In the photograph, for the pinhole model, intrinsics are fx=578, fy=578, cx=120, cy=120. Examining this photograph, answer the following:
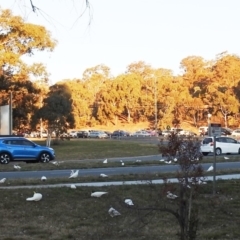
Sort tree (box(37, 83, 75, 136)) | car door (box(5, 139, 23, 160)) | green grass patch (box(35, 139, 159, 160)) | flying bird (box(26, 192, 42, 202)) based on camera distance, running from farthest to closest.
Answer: tree (box(37, 83, 75, 136))
green grass patch (box(35, 139, 159, 160))
car door (box(5, 139, 23, 160))
flying bird (box(26, 192, 42, 202))

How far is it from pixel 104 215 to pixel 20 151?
64.9 feet

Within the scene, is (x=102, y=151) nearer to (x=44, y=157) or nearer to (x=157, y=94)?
(x=44, y=157)

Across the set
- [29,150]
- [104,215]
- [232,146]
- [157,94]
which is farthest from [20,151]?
[157,94]

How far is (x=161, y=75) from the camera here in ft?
362

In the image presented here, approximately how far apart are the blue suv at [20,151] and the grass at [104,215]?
16416 millimetres

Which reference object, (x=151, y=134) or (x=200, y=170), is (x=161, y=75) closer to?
(x=151, y=134)

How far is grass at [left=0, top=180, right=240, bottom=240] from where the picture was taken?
10.3 m

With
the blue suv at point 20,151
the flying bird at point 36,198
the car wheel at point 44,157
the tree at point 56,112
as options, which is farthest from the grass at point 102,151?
the flying bird at point 36,198

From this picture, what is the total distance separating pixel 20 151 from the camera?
31.0 metres

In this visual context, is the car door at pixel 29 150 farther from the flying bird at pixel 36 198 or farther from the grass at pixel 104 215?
the flying bird at pixel 36 198

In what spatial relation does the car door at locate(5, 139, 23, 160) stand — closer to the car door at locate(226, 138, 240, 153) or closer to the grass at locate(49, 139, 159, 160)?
the grass at locate(49, 139, 159, 160)

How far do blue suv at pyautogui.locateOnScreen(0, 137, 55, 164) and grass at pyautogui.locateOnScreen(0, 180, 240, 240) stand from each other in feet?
53.9

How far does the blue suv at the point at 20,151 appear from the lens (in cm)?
3061

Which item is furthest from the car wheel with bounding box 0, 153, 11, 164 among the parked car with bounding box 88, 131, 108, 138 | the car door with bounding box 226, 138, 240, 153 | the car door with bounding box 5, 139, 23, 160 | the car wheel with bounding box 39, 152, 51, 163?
the parked car with bounding box 88, 131, 108, 138
